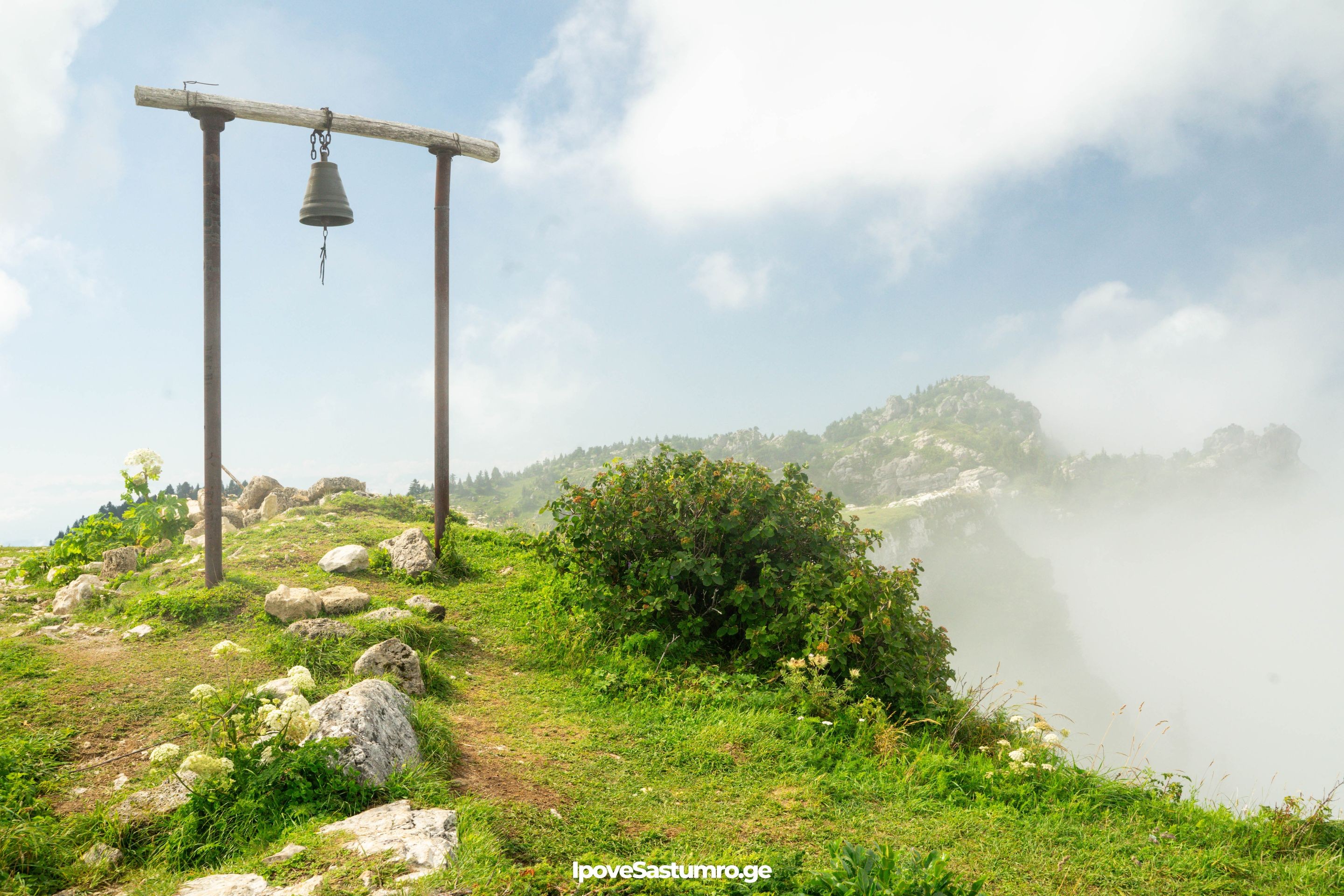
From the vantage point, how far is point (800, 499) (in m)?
8.19

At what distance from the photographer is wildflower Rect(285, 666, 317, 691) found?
4176 mm

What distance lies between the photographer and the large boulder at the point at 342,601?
7926mm

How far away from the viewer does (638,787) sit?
4.79 meters

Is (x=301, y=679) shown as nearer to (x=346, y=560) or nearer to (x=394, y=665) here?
(x=394, y=665)

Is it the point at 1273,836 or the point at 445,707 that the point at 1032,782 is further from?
the point at 445,707

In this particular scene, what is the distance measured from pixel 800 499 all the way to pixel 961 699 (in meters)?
2.67

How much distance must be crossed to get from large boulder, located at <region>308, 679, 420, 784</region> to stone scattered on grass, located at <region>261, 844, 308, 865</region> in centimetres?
68

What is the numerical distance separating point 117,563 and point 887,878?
37.5 feet

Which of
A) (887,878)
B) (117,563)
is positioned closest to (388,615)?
(117,563)

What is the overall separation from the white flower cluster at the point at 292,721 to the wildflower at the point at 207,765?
0.26 meters

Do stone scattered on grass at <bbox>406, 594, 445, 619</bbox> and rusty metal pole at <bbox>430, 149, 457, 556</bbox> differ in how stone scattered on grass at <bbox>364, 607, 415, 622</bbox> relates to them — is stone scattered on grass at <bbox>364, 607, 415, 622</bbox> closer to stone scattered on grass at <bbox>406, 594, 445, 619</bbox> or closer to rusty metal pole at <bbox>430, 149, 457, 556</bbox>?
stone scattered on grass at <bbox>406, 594, 445, 619</bbox>

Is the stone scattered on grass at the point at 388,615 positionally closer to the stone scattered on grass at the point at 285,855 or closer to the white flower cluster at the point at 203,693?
the white flower cluster at the point at 203,693

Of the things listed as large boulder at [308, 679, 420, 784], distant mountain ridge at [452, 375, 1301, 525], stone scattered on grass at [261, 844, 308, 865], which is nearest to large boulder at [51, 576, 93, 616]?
large boulder at [308, 679, 420, 784]

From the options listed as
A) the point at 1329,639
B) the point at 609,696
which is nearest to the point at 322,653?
the point at 609,696
